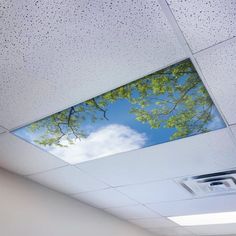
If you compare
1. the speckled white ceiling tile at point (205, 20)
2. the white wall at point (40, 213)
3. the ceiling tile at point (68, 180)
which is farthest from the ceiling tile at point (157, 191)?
the speckled white ceiling tile at point (205, 20)

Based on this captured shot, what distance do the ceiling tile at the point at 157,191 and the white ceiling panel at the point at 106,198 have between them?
122 millimetres

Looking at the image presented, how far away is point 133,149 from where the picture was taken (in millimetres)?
1931

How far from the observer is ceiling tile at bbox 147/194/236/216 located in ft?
9.05

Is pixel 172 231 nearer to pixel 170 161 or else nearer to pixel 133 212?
pixel 133 212

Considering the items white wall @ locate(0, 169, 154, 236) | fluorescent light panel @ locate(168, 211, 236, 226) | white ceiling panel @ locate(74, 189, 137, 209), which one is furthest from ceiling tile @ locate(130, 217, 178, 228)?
white ceiling panel @ locate(74, 189, 137, 209)

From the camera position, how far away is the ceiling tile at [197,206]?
2758mm

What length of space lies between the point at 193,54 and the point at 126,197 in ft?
7.09

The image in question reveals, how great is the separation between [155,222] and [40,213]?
1829mm

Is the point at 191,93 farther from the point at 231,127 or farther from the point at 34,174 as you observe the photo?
the point at 34,174

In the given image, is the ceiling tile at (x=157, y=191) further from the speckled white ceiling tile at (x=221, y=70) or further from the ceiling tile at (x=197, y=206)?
the speckled white ceiling tile at (x=221, y=70)

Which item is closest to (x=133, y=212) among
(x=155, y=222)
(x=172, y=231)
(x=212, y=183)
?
(x=155, y=222)

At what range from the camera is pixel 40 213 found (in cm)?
272

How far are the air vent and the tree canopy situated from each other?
76 centimetres

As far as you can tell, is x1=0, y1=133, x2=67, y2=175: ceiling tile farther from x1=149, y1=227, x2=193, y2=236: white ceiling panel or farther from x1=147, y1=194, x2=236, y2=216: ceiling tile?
x1=149, y1=227, x2=193, y2=236: white ceiling panel
